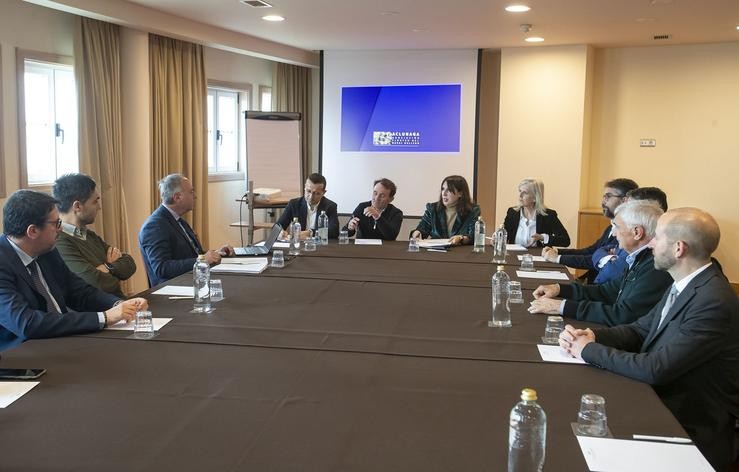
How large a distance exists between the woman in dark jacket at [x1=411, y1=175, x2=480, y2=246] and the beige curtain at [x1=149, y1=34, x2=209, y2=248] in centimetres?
287

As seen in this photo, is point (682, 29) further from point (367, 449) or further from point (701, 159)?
point (367, 449)

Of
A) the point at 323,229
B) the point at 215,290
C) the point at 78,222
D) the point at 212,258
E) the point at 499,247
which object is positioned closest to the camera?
the point at 215,290

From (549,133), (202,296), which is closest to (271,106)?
(549,133)

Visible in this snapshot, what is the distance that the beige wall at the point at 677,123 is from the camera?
23.7ft

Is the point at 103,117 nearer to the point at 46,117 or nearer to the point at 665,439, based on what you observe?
the point at 46,117

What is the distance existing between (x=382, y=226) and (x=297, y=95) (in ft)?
12.8

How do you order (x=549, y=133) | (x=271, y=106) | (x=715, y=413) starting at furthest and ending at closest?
(x=271, y=106)
(x=549, y=133)
(x=715, y=413)

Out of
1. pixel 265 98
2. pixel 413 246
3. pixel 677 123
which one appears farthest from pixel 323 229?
pixel 677 123

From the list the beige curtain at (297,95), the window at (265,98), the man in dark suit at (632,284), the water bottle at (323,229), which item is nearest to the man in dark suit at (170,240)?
the water bottle at (323,229)

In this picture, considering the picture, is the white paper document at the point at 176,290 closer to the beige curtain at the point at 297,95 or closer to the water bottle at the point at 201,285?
the water bottle at the point at 201,285

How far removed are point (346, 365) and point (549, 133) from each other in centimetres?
575

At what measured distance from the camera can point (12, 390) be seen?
1.87 m

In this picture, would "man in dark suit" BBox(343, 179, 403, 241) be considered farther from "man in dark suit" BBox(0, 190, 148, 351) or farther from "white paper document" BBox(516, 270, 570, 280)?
"man in dark suit" BBox(0, 190, 148, 351)

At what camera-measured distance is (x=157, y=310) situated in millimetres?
2828
